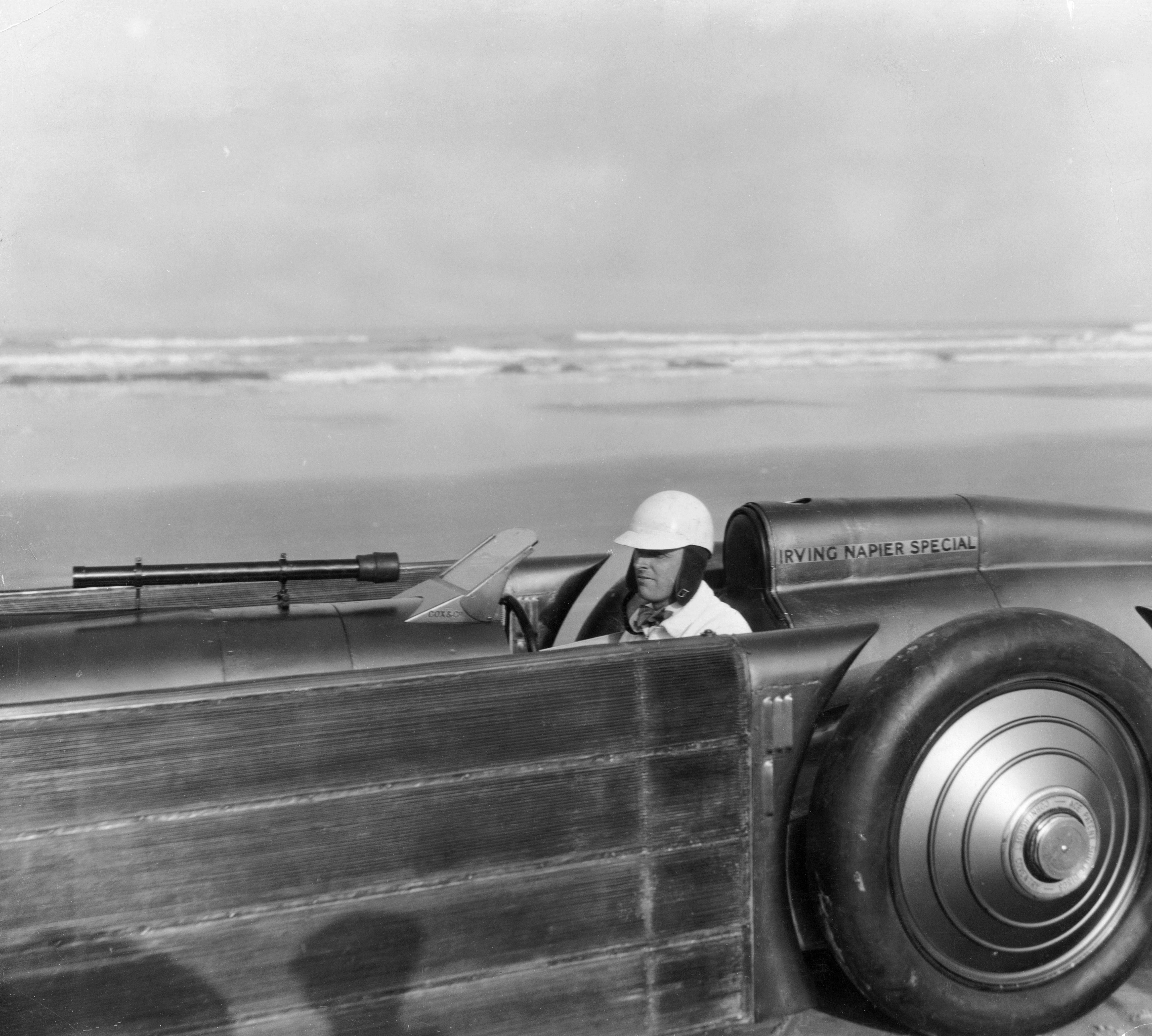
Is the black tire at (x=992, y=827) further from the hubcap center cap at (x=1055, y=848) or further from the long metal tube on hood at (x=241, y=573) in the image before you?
the long metal tube on hood at (x=241, y=573)

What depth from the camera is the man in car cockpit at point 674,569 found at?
2346 mm

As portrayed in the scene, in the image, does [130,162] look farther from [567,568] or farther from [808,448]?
[808,448]

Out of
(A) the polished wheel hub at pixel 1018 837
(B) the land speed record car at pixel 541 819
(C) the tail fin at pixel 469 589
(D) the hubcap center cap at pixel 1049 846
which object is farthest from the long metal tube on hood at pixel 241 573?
(D) the hubcap center cap at pixel 1049 846

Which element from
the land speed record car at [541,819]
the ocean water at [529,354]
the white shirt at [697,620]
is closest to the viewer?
the land speed record car at [541,819]

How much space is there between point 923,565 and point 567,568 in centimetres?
95

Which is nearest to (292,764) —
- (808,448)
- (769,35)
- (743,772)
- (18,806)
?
(18,806)

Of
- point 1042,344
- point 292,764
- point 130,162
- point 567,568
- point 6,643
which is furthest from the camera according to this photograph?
point 1042,344

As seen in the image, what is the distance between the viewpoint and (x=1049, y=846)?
1865mm

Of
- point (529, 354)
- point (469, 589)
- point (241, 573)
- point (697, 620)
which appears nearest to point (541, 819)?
point (469, 589)

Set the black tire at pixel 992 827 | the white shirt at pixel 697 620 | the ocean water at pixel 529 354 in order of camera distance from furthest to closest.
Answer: the ocean water at pixel 529 354 → the white shirt at pixel 697 620 → the black tire at pixel 992 827

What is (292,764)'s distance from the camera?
1.52 meters

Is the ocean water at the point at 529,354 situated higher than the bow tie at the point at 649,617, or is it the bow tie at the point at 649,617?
the ocean water at the point at 529,354

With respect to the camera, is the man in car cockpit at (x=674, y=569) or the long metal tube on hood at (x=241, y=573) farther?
the man in car cockpit at (x=674, y=569)

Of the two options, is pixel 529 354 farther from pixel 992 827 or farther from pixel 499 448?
pixel 992 827
